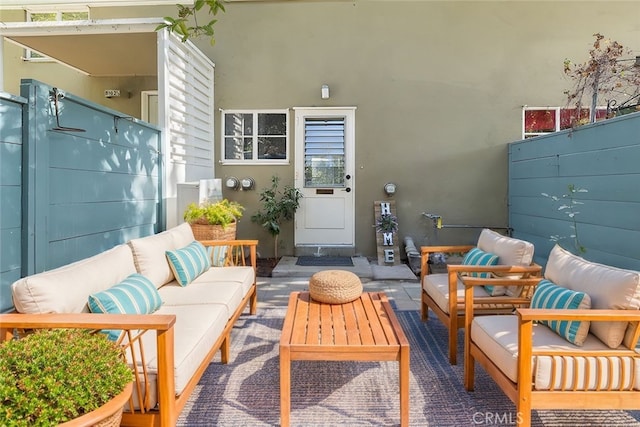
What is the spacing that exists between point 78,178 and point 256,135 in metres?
3.59

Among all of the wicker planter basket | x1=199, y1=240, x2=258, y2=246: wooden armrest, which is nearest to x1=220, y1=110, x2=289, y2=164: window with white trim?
the wicker planter basket

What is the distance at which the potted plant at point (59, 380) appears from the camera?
4.03 feet

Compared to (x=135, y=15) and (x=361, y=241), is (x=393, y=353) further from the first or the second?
(x=135, y=15)

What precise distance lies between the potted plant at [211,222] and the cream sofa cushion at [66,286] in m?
2.03

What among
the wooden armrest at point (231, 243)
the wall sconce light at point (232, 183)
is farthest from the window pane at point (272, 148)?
the wooden armrest at point (231, 243)

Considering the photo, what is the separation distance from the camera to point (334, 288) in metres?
2.63

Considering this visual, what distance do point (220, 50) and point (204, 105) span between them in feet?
3.54

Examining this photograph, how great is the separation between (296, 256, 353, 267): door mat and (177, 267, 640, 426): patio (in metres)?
2.54

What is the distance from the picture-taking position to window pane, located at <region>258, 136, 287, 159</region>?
245 inches

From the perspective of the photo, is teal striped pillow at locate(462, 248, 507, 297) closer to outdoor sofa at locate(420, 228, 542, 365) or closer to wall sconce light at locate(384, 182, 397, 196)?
outdoor sofa at locate(420, 228, 542, 365)

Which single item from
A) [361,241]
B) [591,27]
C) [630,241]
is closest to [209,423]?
[630,241]

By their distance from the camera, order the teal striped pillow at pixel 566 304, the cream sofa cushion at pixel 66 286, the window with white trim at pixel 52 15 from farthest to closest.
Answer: the window with white trim at pixel 52 15
the teal striped pillow at pixel 566 304
the cream sofa cushion at pixel 66 286

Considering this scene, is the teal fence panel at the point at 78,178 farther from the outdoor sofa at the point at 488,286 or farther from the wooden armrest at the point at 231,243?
the outdoor sofa at the point at 488,286

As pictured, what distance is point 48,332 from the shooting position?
5.11 feet
